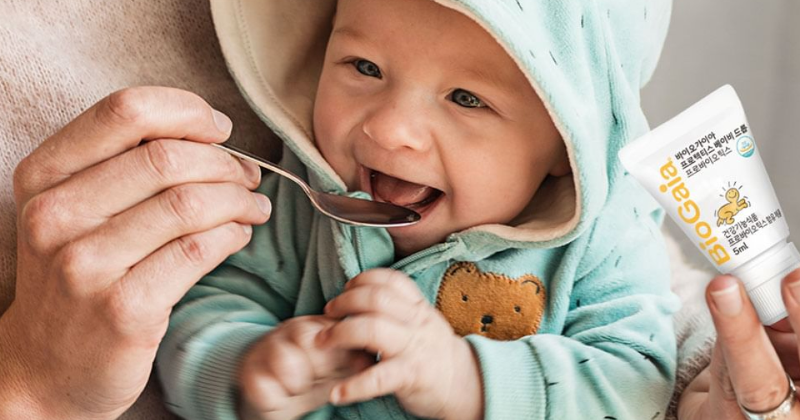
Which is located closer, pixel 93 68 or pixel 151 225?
pixel 151 225

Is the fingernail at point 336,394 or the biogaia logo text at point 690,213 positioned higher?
the biogaia logo text at point 690,213

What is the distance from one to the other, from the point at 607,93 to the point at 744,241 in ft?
0.53

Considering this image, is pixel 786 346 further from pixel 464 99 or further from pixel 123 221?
pixel 123 221

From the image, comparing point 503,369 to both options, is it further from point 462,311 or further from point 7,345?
point 7,345

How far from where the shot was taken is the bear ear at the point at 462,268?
77 centimetres

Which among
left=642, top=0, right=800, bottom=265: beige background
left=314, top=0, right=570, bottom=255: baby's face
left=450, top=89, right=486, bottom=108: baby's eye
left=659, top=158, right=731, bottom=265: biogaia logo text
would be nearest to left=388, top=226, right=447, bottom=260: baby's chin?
left=314, top=0, right=570, bottom=255: baby's face

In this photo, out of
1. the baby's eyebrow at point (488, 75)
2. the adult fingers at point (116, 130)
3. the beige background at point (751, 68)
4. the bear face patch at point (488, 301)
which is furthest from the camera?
the beige background at point (751, 68)

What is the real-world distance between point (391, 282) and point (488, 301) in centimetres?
15

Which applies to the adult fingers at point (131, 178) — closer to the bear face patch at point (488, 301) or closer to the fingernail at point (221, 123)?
the fingernail at point (221, 123)

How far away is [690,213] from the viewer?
0.59 m

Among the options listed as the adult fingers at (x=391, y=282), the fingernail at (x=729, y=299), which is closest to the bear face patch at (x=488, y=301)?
the adult fingers at (x=391, y=282)

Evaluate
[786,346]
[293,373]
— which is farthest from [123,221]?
[786,346]

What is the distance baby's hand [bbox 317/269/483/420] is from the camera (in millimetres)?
617

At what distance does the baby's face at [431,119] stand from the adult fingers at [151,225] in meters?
0.15
